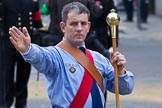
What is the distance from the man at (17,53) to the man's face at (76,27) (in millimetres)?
4182

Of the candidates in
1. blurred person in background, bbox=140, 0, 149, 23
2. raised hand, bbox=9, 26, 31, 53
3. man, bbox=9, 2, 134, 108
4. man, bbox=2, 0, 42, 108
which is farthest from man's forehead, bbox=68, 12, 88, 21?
blurred person in background, bbox=140, 0, 149, 23

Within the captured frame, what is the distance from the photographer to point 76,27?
14.3 ft

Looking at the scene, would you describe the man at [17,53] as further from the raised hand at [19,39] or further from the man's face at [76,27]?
the raised hand at [19,39]

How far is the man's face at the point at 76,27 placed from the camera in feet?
14.2

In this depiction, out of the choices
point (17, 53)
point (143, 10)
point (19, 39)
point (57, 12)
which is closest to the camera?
point (19, 39)

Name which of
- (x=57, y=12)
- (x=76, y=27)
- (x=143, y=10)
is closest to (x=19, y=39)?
(x=76, y=27)

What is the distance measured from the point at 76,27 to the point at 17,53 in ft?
14.3

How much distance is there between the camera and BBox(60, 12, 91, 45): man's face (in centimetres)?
433

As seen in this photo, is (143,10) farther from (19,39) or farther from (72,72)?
(19,39)

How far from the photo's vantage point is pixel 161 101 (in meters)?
9.79

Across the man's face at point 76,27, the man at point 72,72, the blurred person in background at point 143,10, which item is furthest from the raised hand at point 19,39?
the blurred person in background at point 143,10

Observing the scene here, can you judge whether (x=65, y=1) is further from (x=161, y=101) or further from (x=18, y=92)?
(x=161, y=101)

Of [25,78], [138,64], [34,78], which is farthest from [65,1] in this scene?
[138,64]

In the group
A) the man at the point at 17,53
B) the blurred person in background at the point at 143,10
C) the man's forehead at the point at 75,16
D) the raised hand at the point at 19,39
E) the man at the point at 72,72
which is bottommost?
the blurred person in background at the point at 143,10
